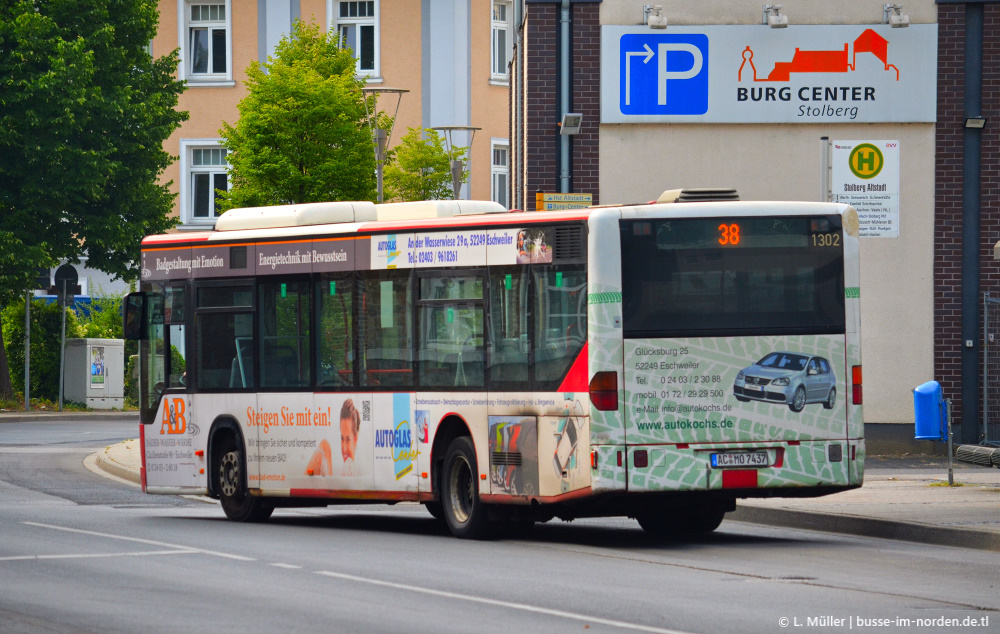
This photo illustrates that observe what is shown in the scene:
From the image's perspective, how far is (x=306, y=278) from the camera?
16.2 metres

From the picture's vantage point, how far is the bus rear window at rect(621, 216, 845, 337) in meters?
13.5

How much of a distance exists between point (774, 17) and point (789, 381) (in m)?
11.5

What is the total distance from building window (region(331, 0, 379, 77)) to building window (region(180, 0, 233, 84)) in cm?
367

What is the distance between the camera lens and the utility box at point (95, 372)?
4328 centimetres

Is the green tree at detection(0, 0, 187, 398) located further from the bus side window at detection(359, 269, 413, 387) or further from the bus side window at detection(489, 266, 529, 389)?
the bus side window at detection(489, 266, 529, 389)

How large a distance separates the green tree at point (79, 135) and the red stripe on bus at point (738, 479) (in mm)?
30597

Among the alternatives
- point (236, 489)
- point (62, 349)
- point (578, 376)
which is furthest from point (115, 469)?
point (62, 349)

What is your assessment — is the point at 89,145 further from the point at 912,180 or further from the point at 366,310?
the point at 366,310

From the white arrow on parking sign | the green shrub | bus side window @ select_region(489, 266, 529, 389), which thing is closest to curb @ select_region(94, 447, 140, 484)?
the white arrow on parking sign

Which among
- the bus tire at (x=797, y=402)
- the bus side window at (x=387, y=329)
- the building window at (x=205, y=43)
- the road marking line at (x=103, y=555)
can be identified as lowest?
the road marking line at (x=103, y=555)

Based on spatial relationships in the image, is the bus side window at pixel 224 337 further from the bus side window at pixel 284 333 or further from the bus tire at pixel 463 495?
the bus tire at pixel 463 495

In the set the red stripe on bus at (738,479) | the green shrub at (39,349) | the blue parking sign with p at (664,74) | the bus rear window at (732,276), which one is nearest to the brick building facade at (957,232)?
the blue parking sign with p at (664,74)

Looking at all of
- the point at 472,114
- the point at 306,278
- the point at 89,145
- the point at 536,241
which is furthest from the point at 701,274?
the point at 472,114

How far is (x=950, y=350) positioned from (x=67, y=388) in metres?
26.4
